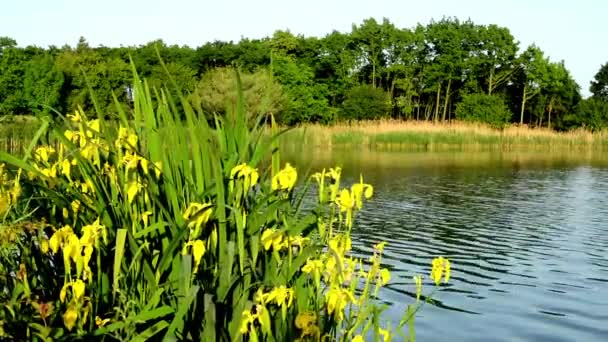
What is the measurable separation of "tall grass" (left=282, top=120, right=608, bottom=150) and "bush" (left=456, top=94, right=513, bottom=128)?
39.2 feet

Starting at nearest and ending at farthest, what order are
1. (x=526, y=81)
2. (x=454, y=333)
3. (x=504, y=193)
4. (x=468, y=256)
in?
1. (x=454, y=333)
2. (x=468, y=256)
3. (x=504, y=193)
4. (x=526, y=81)

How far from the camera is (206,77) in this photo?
55.1 metres

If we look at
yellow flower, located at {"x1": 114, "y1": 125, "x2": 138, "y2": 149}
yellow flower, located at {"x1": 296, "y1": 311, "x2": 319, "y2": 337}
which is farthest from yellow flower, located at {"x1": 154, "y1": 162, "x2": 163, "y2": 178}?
yellow flower, located at {"x1": 296, "y1": 311, "x2": 319, "y2": 337}

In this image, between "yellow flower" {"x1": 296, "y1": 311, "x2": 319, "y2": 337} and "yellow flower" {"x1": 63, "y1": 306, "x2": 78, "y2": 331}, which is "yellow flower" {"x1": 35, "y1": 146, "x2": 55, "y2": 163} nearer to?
"yellow flower" {"x1": 63, "y1": 306, "x2": 78, "y2": 331}

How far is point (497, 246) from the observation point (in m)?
11.4

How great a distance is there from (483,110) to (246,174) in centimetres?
5319

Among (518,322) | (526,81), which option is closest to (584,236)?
(518,322)

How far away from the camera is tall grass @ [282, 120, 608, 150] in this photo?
38312 millimetres

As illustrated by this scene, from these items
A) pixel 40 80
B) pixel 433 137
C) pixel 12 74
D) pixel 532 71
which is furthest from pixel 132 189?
pixel 532 71

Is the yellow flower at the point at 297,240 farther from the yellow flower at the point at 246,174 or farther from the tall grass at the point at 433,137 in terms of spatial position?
the tall grass at the point at 433,137

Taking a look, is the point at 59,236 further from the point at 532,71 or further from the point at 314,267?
the point at 532,71

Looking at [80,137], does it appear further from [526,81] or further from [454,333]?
[526,81]

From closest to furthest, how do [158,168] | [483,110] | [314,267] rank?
[314,267]
[158,168]
[483,110]

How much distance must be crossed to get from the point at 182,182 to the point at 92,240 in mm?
509
